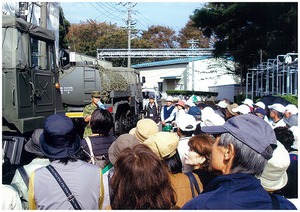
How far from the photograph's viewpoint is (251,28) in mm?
15719

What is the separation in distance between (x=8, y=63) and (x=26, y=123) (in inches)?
32.8

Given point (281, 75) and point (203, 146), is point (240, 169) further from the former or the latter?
point (281, 75)

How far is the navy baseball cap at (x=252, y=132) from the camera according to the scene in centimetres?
190

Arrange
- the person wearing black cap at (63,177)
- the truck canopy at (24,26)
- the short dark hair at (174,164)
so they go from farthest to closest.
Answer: the truck canopy at (24,26) < the short dark hair at (174,164) < the person wearing black cap at (63,177)

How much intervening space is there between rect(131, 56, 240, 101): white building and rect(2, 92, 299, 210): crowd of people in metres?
25.9

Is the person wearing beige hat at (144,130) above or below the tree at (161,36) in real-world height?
below

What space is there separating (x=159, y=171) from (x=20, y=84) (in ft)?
12.3

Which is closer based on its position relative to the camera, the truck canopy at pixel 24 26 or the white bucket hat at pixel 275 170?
the white bucket hat at pixel 275 170

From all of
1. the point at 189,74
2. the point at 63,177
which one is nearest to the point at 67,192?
the point at 63,177

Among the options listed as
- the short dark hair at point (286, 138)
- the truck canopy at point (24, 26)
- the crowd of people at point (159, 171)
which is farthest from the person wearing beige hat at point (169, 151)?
the truck canopy at point (24, 26)

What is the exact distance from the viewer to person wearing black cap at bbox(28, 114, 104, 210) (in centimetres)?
245

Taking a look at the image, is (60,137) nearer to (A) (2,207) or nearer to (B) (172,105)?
(A) (2,207)

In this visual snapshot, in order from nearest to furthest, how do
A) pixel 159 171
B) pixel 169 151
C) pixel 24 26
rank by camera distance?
pixel 159 171
pixel 169 151
pixel 24 26

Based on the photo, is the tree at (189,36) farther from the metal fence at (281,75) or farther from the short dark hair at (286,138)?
the short dark hair at (286,138)
